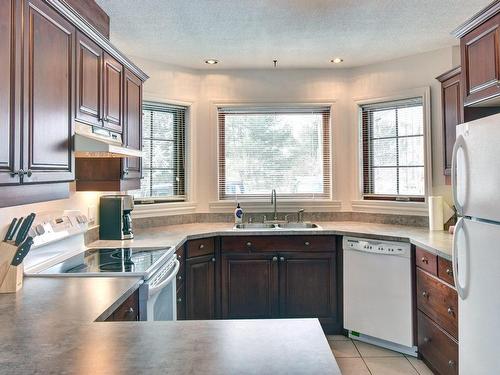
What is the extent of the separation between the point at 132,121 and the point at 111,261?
107cm

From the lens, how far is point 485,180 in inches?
70.5

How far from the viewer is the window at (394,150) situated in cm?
360

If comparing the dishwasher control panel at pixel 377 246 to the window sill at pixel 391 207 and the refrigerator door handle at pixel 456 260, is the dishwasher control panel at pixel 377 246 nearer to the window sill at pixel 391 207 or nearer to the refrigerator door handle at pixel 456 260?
the window sill at pixel 391 207


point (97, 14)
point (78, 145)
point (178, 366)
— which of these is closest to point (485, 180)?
point (178, 366)

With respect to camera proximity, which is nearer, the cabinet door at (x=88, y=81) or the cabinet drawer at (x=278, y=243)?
the cabinet door at (x=88, y=81)

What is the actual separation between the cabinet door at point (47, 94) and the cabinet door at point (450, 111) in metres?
2.59

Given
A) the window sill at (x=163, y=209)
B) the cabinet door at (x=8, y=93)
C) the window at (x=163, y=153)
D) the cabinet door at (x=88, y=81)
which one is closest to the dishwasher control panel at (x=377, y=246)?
the window sill at (x=163, y=209)

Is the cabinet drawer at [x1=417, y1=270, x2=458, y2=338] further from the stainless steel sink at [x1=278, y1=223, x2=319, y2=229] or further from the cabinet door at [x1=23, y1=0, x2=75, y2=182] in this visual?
Answer: the cabinet door at [x1=23, y1=0, x2=75, y2=182]

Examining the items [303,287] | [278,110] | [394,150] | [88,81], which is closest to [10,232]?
[88,81]

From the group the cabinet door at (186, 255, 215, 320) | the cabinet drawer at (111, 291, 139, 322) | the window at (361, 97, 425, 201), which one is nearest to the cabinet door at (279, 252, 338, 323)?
the cabinet door at (186, 255, 215, 320)

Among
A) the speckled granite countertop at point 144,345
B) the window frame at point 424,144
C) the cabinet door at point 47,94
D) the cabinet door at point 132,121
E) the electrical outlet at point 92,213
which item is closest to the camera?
the speckled granite countertop at point 144,345

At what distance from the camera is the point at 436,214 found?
3234mm

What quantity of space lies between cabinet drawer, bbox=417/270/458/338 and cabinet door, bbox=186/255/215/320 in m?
1.64

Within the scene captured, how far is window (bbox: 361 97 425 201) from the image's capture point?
11.8 feet
